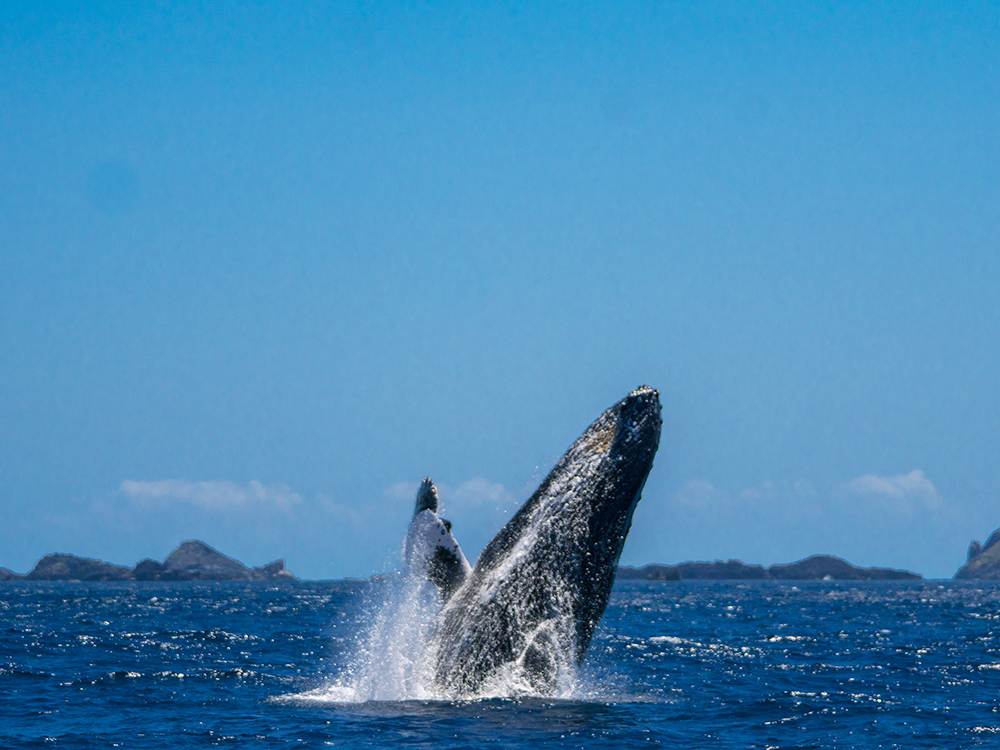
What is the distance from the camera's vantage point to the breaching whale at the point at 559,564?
431 inches

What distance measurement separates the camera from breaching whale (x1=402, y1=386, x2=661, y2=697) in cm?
1095

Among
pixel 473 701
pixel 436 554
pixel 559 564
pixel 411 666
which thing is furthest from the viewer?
pixel 411 666

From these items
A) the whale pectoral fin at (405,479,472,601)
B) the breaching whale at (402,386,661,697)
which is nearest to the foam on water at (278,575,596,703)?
the breaching whale at (402,386,661,697)

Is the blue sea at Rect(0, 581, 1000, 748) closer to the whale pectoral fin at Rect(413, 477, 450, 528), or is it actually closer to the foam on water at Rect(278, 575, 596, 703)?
the foam on water at Rect(278, 575, 596, 703)

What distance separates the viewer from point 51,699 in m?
14.4

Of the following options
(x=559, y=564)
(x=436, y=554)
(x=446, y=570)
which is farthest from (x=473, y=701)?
(x=559, y=564)

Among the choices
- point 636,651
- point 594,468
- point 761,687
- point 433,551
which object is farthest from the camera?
point 636,651

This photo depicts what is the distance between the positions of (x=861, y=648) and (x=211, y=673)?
15351 millimetres

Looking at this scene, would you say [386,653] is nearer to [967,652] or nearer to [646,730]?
[646,730]

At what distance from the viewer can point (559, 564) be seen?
36.2ft

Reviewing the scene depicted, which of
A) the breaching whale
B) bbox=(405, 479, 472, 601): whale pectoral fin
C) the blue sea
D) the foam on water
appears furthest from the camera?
bbox=(405, 479, 472, 601): whale pectoral fin

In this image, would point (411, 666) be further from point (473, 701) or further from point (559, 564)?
point (559, 564)

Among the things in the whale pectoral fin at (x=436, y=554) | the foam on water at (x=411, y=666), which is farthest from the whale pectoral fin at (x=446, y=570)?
the foam on water at (x=411, y=666)

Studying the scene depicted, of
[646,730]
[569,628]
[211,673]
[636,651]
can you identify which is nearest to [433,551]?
[569,628]
